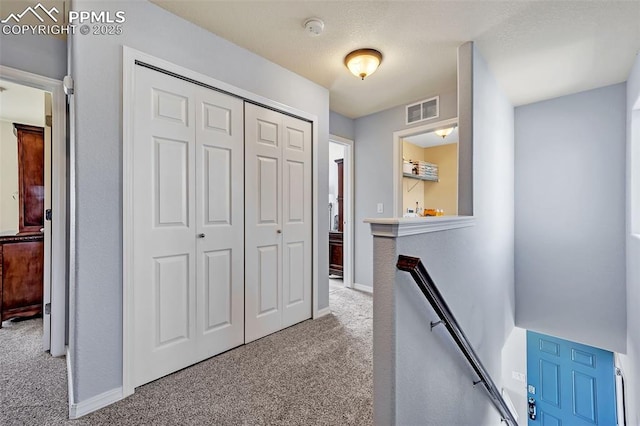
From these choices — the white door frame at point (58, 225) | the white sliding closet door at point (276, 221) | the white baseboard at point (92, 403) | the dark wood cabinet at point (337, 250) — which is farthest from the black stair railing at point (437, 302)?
the dark wood cabinet at point (337, 250)

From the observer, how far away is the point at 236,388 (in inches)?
68.9

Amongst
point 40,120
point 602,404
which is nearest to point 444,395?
point 602,404

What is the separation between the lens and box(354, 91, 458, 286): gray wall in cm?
372

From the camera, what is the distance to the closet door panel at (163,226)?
174 cm

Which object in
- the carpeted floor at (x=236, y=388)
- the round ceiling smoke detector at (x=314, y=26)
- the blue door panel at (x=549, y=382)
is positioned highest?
the round ceiling smoke detector at (x=314, y=26)

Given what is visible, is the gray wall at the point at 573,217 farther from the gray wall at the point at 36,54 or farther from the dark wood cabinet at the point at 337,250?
the gray wall at the point at 36,54

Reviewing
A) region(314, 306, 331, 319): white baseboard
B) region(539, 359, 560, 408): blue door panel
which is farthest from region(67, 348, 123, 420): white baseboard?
region(539, 359, 560, 408): blue door panel

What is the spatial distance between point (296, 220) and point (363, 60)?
5.15ft

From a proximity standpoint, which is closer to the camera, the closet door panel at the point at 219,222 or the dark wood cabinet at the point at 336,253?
the closet door panel at the point at 219,222

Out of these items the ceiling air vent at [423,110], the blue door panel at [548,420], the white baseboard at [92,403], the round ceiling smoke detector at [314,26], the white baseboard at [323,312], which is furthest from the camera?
the blue door panel at [548,420]

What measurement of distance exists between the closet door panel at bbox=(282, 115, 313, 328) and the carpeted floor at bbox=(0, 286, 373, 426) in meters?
0.38

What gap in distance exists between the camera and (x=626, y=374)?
284 cm

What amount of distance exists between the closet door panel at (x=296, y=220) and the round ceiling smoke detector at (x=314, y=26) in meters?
0.78

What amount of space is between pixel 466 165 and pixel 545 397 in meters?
4.32
